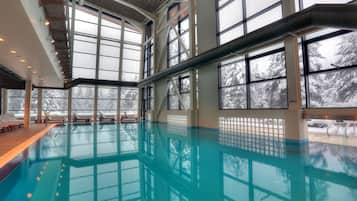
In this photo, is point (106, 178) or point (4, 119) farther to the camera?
point (4, 119)

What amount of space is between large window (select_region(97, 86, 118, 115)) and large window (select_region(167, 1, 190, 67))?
610 centimetres

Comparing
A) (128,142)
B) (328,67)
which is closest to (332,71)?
(328,67)

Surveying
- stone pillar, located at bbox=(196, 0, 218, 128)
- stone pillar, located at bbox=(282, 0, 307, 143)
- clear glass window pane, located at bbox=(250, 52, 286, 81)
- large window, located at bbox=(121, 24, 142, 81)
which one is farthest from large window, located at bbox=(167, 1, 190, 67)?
stone pillar, located at bbox=(282, 0, 307, 143)

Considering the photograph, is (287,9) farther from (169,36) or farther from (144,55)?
(144,55)

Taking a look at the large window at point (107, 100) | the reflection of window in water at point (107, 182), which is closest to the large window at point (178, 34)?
the large window at point (107, 100)

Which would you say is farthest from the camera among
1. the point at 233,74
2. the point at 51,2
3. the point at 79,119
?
the point at 79,119

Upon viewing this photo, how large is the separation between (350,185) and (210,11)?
30.9ft

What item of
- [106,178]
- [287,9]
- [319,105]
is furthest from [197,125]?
[106,178]

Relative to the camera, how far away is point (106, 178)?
11.3 feet

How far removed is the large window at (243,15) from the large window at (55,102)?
12.7 meters

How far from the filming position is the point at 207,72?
10.2 metres

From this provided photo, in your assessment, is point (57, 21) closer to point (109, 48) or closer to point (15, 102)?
point (109, 48)

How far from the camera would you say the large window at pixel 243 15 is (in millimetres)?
7500

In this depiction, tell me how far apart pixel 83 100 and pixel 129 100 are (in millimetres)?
A: 3708
